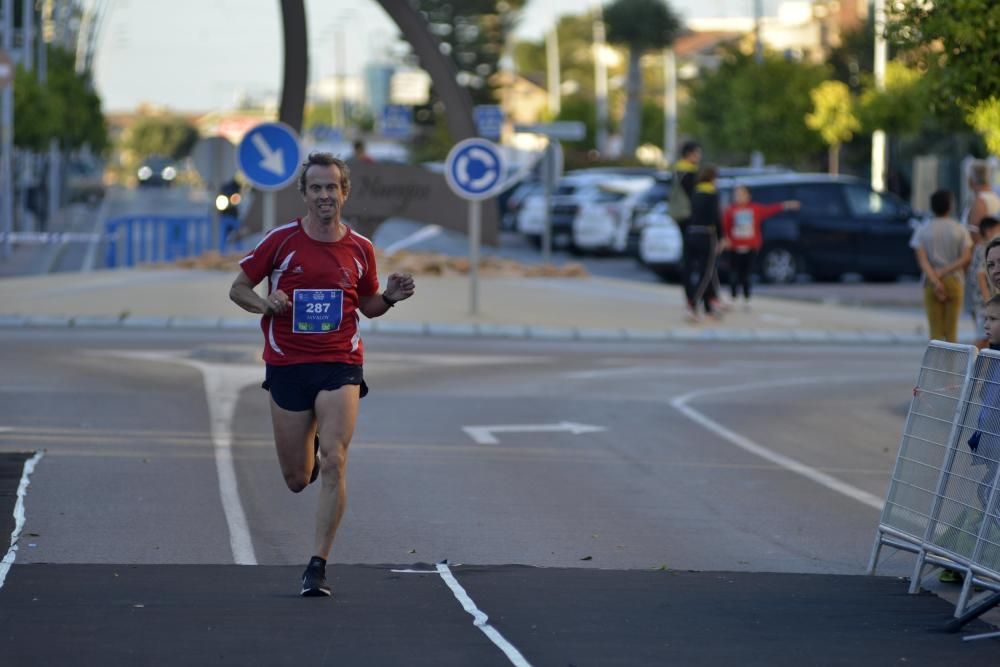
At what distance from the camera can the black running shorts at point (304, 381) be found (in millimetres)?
A: 8266

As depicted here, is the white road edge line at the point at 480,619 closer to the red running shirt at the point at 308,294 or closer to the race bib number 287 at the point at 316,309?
the red running shirt at the point at 308,294

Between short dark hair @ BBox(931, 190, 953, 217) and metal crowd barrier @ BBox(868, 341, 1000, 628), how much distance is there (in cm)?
749

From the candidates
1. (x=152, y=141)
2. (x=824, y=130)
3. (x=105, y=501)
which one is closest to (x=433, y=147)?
(x=824, y=130)

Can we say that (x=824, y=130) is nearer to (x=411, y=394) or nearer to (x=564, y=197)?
(x=564, y=197)

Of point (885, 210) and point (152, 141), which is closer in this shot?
point (885, 210)

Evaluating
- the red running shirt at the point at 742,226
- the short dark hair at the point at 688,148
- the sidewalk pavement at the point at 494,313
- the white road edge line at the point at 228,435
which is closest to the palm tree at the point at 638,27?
the sidewalk pavement at the point at 494,313

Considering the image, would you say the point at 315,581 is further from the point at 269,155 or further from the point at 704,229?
the point at 704,229

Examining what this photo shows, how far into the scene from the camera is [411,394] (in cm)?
1697

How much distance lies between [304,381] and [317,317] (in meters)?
0.27

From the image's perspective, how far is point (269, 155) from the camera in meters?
20.5

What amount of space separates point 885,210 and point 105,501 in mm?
24999

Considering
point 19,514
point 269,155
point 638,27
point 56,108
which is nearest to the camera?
point 19,514

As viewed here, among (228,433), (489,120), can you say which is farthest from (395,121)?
(228,433)

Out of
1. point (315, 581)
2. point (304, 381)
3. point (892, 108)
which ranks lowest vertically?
point (315, 581)
